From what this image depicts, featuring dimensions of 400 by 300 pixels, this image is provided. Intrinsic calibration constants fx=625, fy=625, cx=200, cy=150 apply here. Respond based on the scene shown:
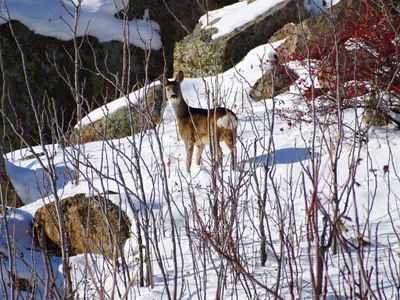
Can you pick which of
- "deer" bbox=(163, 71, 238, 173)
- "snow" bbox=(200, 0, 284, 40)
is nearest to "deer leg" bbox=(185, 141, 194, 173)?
"deer" bbox=(163, 71, 238, 173)

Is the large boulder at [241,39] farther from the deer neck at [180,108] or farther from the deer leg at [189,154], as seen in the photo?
the deer leg at [189,154]

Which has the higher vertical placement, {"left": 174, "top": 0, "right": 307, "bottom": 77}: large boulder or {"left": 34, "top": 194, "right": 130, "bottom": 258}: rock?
{"left": 174, "top": 0, "right": 307, "bottom": 77}: large boulder

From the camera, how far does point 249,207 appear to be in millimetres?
5855

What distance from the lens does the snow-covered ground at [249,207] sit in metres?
2.85

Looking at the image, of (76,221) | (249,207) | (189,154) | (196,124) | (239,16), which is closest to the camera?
(249,207)

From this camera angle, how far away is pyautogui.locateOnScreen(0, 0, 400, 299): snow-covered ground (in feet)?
9.35

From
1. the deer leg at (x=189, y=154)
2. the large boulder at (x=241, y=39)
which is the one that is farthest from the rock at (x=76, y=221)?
the large boulder at (x=241, y=39)

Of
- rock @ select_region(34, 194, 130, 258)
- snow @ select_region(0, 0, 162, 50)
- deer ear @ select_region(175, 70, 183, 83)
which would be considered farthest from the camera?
snow @ select_region(0, 0, 162, 50)

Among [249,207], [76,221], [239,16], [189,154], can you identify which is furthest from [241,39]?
[249,207]

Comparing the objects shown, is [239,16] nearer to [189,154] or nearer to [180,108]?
[180,108]

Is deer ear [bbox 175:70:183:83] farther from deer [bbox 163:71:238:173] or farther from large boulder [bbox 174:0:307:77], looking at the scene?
large boulder [bbox 174:0:307:77]

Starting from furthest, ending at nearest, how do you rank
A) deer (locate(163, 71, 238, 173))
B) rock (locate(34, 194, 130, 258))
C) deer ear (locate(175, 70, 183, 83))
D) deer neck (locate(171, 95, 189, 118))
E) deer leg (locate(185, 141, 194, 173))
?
deer neck (locate(171, 95, 189, 118)) → deer ear (locate(175, 70, 183, 83)) → deer leg (locate(185, 141, 194, 173)) → deer (locate(163, 71, 238, 173)) → rock (locate(34, 194, 130, 258))

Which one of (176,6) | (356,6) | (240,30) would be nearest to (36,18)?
(176,6)

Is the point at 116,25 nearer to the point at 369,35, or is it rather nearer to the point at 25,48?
the point at 25,48
